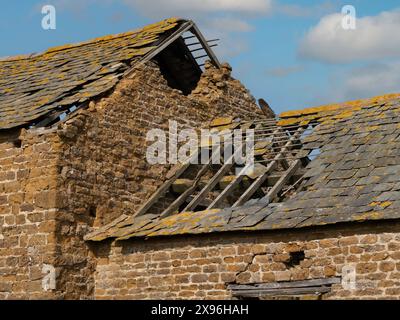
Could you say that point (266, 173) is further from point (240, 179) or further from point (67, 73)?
point (67, 73)

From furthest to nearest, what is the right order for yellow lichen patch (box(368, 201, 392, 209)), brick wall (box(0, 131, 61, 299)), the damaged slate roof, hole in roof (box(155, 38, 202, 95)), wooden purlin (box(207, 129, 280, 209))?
hole in roof (box(155, 38, 202, 95))
wooden purlin (box(207, 129, 280, 209))
brick wall (box(0, 131, 61, 299))
the damaged slate roof
yellow lichen patch (box(368, 201, 392, 209))

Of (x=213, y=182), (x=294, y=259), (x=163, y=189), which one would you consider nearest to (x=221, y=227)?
(x=294, y=259)

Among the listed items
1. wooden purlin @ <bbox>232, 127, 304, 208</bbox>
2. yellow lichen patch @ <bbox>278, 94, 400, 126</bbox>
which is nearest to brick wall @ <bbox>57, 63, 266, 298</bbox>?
yellow lichen patch @ <bbox>278, 94, 400, 126</bbox>

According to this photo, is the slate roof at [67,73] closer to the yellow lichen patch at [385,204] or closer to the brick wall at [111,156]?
the brick wall at [111,156]

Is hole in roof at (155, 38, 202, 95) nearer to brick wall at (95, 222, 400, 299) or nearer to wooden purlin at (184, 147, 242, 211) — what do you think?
wooden purlin at (184, 147, 242, 211)

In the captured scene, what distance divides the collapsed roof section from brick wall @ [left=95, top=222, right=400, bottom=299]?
274cm

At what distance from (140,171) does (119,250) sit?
206 cm

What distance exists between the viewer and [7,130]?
50.9 ft

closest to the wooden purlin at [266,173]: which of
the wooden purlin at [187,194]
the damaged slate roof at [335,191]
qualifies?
the damaged slate roof at [335,191]

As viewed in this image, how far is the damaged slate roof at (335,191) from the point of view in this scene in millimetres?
12875

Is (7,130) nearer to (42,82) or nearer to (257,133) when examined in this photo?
(42,82)

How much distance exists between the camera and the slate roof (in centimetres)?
1586
